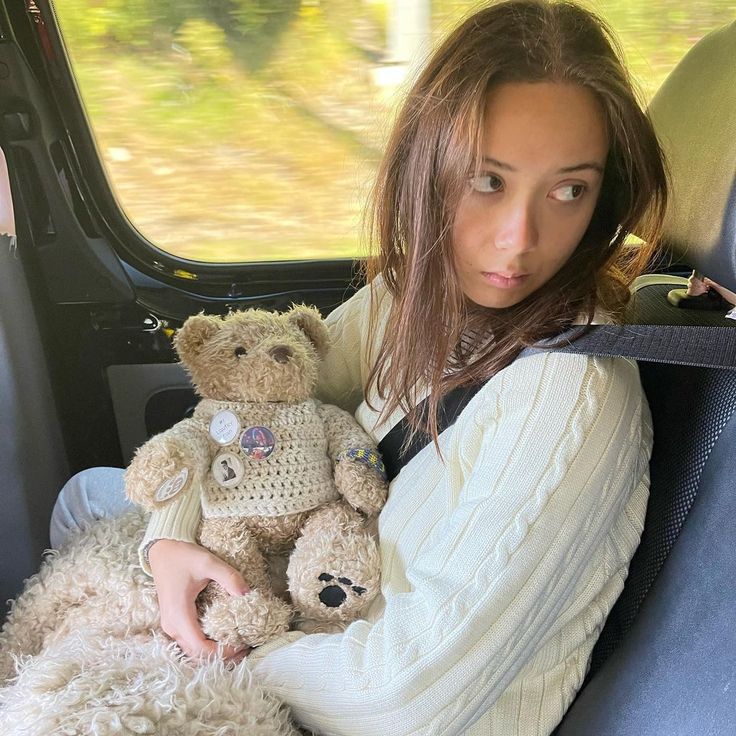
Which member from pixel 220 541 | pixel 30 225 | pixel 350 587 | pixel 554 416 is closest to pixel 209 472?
pixel 220 541

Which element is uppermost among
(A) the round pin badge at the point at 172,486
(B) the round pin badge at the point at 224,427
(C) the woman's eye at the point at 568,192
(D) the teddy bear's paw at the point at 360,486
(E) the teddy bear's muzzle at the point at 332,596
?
(C) the woman's eye at the point at 568,192

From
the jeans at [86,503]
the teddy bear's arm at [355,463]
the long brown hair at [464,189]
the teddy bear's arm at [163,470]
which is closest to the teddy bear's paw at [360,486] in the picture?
the teddy bear's arm at [355,463]

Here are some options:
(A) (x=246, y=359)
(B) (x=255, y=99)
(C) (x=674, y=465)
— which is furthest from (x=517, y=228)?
(B) (x=255, y=99)

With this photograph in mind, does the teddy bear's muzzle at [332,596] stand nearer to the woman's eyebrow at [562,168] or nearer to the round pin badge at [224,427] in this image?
the round pin badge at [224,427]

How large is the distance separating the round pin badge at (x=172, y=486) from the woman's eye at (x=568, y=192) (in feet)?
2.10

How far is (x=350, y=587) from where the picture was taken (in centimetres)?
99

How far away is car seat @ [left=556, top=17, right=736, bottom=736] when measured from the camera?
74 cm

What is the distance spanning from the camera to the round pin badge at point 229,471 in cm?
105

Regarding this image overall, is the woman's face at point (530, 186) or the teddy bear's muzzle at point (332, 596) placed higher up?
the woman's face at point (530, 186)

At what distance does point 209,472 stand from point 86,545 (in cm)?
41

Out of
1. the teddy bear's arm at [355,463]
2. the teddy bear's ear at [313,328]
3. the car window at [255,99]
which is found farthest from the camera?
the car window at [255,99]

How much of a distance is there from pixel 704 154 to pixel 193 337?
31.1 inches

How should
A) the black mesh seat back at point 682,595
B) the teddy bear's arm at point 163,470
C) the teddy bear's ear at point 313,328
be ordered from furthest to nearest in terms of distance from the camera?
the teddy bear's ear at point 313,328 < the teddy bear's arm at point 163,470 < the black mesh seat back at point 682,595

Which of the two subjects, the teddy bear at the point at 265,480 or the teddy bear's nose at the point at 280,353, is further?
the teddy bear's nose at the point at 280,353
